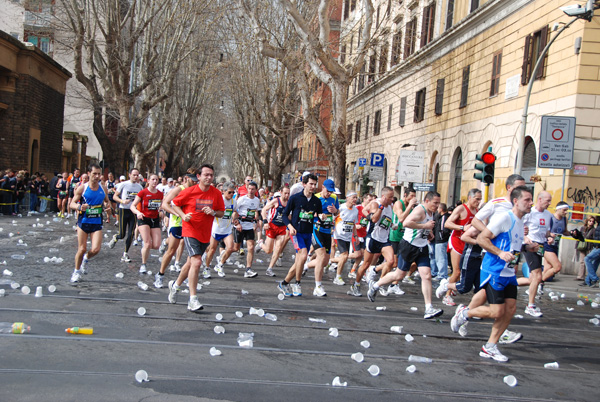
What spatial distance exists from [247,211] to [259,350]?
6420 mm

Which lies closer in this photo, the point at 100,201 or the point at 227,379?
the point at 227,379

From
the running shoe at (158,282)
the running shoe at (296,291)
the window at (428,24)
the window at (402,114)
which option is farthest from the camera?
the window at (402,114)

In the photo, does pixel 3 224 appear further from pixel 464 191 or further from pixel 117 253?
pixel 464 191

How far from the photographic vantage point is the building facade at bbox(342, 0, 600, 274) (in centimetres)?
1564

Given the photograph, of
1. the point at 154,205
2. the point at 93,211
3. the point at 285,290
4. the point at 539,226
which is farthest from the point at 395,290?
the point at 93,211

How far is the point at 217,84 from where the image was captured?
1628 inches

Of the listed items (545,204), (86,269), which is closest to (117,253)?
(86,269)

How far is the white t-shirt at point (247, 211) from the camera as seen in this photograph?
1230cm

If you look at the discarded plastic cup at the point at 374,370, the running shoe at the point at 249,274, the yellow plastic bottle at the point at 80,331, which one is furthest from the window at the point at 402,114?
the discarded plastic cup at the point at 374,370

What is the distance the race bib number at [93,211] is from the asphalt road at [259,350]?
1.03 meters

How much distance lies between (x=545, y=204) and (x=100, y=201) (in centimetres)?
699

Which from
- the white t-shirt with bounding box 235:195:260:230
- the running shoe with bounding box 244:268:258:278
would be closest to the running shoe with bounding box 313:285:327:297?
the running shoe with bounding box 244:268:258:278

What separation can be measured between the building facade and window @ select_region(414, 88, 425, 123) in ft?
0.17

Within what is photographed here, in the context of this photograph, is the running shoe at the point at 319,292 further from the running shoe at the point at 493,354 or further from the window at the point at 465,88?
the window at the point at 465,88
